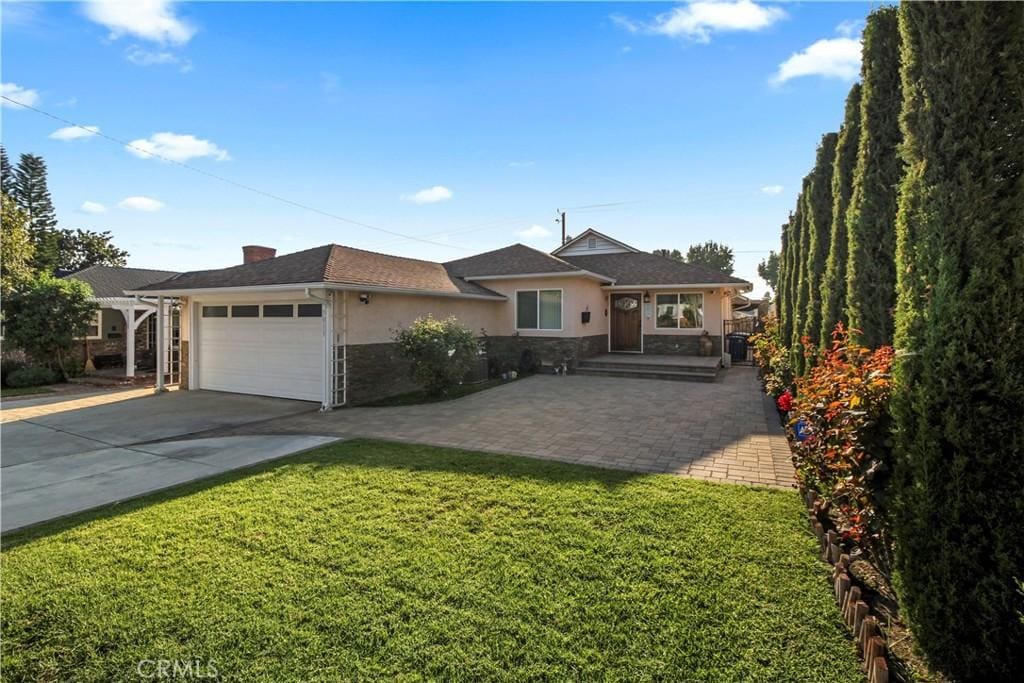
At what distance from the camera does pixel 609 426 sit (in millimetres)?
8055

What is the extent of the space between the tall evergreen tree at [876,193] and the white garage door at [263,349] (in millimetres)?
10033

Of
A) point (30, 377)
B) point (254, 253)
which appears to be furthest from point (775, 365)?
point (30, 377)

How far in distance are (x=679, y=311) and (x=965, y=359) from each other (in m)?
15.9

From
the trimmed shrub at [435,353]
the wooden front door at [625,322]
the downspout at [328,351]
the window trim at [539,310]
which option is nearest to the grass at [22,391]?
the downspout at [328,351]

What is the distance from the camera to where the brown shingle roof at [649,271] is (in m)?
16.6

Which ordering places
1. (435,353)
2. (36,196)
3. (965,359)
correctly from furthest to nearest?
(36,196)
(435,353)
(965,359)

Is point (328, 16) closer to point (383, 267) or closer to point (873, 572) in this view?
point (383, 267)

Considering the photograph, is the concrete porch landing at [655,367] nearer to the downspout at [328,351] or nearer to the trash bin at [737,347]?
the trash bin at [737,347]

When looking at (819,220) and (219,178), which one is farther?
(219,178)

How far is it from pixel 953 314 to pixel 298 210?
23765 millimetres

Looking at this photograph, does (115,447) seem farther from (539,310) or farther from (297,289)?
(539,310)

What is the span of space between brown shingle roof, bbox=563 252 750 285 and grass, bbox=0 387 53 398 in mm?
18180

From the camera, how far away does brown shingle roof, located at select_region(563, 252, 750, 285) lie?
54.6ft

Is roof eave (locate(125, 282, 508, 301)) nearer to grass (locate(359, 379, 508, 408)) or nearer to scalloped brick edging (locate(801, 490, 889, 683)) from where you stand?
grass (locate(359, 379, 508, 408))
